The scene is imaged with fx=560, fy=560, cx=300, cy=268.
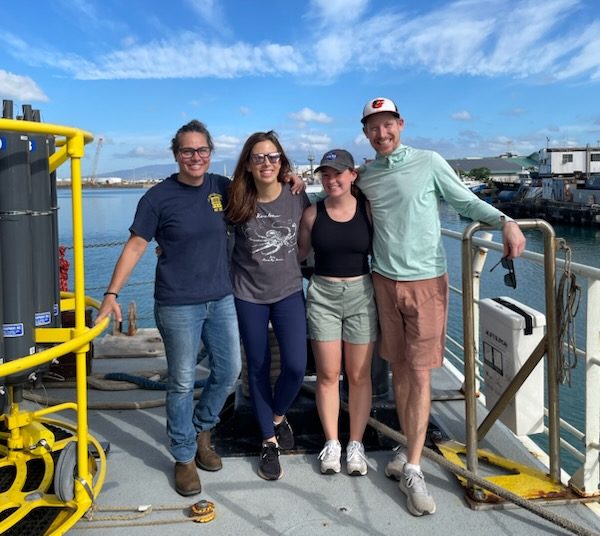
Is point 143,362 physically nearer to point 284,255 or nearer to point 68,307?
point 68,307

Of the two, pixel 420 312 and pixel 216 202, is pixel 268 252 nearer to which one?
pixel 216 202

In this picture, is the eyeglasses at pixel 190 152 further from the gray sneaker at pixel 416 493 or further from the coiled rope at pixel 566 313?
the gray sneaker at pixel 416 493

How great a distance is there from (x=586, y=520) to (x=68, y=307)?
2716 millimetres

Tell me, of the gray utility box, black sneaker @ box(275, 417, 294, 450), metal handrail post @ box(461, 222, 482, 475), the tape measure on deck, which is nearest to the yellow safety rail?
the tape measure on deck

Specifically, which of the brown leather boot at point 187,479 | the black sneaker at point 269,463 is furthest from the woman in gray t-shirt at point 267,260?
the brown leather boot at point 187,479

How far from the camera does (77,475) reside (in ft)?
8.21

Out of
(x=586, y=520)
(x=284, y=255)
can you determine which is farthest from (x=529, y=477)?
(x=284, y=255)

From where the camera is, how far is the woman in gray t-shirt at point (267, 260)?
280cm

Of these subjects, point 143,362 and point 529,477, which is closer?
point 529,477

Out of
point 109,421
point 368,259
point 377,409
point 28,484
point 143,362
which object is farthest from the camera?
point 143,362

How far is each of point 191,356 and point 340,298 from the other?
80 cm

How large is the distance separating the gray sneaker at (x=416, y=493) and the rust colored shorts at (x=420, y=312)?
519 millimetres

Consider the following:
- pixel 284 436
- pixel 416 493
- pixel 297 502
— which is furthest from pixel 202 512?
pixel 416 493

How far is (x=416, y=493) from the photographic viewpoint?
260cm
